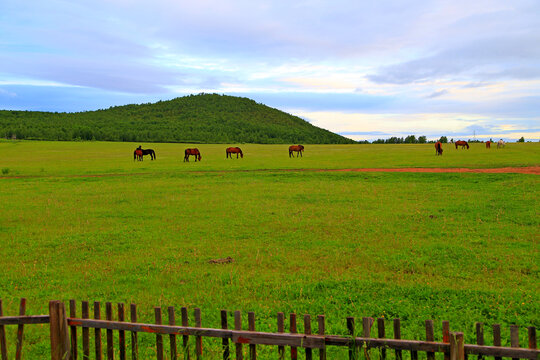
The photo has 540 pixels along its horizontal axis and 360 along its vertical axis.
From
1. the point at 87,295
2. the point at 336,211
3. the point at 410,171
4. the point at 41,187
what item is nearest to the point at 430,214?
the point at 336,211

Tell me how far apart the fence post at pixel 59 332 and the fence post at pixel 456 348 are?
4357mm

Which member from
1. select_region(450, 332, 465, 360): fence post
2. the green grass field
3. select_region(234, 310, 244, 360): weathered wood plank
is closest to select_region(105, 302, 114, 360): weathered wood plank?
select_region(234, 310, 244, 360): weathered wood plank

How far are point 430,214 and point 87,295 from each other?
14.0 meters

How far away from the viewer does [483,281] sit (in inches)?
386

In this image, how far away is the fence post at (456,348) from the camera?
420 cm

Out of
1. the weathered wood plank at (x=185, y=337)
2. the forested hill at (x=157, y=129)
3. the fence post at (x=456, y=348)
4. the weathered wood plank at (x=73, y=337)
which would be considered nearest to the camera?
the fence post at (x=456, y=348)

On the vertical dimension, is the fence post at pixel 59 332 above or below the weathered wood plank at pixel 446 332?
below

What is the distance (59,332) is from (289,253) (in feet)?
26.1

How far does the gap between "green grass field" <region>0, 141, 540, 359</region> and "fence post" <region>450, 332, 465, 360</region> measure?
306 centimetres

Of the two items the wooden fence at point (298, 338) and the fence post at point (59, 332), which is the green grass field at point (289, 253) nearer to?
the fence post at point (59, 332)

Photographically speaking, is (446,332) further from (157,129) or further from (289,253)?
(157,129)

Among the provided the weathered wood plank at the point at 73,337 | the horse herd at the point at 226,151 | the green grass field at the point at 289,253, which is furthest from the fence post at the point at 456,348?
the horse herd at the point at 226,151

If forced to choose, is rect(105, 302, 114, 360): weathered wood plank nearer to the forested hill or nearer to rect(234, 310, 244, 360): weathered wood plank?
rect(234, 310, 244, 360): weathered wood plank

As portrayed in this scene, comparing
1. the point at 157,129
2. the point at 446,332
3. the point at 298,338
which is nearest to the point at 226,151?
the point at 298,338
